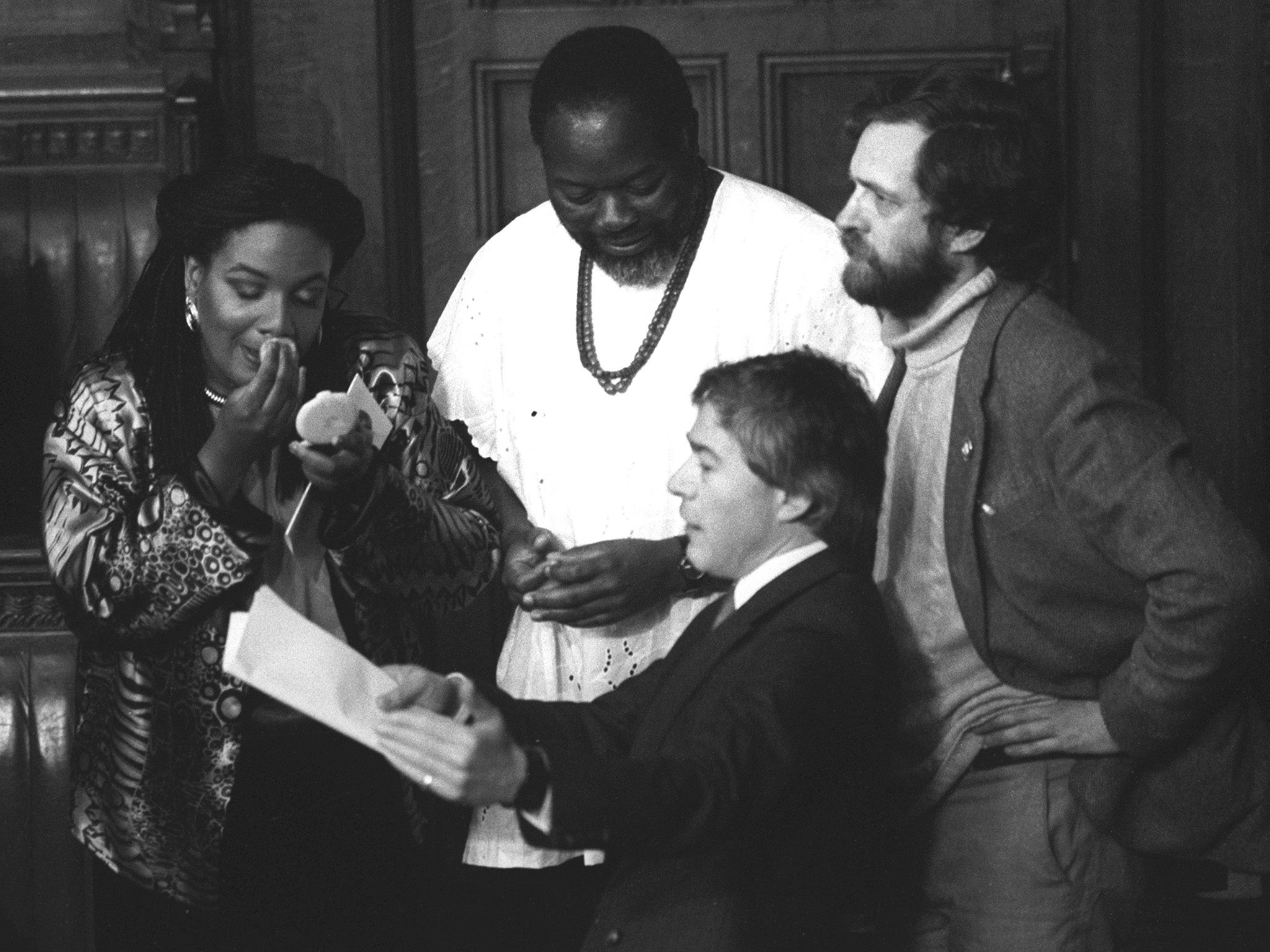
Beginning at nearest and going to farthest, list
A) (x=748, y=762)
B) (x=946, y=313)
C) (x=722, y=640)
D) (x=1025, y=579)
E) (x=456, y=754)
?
(x=456, y=754) → (x=748, y=762) → (x=722, y=640) → (x=1025, y=579) → (x=946, y=313)

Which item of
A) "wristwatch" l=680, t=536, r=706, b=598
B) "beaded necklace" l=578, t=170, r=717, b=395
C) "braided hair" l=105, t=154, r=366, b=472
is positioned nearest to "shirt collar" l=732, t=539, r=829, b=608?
"wristwatch" l=680, t=536, r=706, b=598

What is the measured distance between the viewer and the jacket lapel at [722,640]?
216cm

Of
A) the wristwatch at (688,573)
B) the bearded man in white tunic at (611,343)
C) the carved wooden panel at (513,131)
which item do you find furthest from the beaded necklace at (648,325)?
the carved wooden panel at (513,131)

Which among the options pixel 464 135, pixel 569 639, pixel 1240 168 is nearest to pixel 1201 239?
pixel 1240 168

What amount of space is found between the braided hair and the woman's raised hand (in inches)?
4.2

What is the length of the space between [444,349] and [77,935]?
1156 mm

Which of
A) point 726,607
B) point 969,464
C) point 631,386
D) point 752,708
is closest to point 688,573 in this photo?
point 631,386

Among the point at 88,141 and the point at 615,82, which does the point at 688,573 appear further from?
the point at 88,141

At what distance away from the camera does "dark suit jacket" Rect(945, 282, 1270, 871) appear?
2156mm

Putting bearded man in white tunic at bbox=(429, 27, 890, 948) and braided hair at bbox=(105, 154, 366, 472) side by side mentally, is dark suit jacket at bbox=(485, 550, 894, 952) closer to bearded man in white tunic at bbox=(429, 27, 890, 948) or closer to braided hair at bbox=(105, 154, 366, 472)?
bearded man in white tunic at bbox=(429, 27, 890, 948)

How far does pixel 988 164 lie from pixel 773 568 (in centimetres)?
64

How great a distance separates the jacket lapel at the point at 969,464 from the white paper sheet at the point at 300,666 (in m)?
0.81

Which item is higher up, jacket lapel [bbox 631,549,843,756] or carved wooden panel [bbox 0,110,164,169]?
carved wooden panel [bbox 0,110,164,169]

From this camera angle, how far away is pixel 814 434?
86.1 inches
